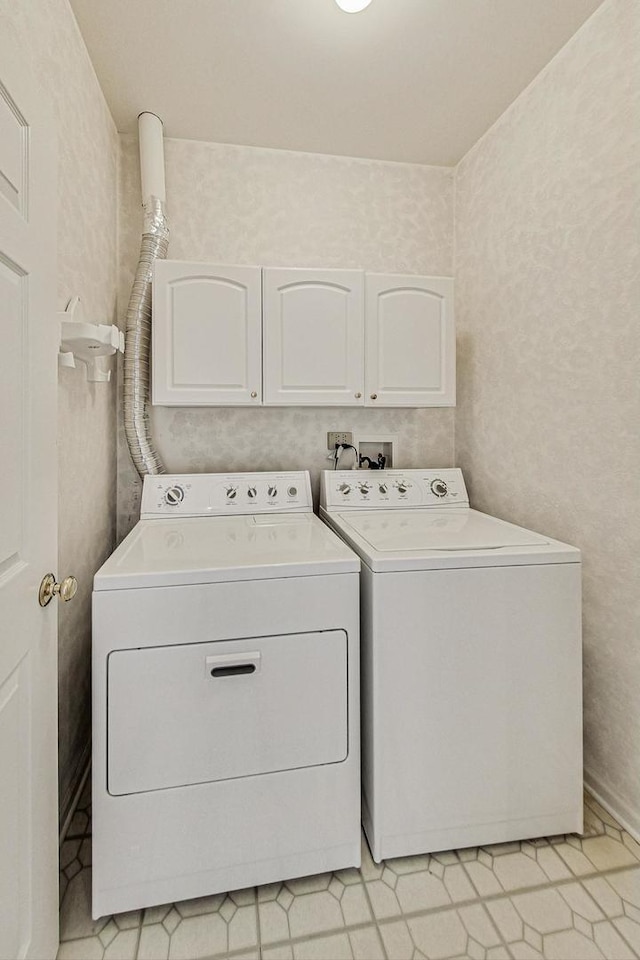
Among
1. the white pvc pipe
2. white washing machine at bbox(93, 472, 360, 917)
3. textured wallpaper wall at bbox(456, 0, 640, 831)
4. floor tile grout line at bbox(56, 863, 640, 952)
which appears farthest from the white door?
textured wallpaper wall at bbox(456, 0, 640, 831)

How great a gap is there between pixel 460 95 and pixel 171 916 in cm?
295

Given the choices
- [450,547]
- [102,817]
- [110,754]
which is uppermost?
[450,547]

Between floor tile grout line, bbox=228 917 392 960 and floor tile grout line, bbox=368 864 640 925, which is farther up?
floor tile grout line, bbox=368 864 640 925

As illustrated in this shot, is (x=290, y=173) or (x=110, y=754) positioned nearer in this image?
(x=110, y=754)

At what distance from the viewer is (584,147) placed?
1631 millimetres

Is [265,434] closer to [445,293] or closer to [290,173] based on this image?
[445,293]

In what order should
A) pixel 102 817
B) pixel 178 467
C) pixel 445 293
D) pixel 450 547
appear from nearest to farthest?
1. pixel 102 817
2. pixel 450 547
3. pixel 445 293
4. pixel 178 467

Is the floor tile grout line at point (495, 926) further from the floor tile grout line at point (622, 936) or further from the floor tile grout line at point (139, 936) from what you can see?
the floor tile grout line at point (139, 936)

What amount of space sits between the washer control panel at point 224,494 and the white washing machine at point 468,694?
2.29 feet

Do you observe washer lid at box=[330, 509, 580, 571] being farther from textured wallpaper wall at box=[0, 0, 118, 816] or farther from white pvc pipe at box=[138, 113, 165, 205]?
white pvc pipe at box=[138, 113, 165, 205]

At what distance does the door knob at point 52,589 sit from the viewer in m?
1.00

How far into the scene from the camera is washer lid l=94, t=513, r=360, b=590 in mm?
1249

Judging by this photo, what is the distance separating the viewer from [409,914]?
1.25 metres

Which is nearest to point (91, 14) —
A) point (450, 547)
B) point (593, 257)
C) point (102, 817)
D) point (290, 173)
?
point (290, 173)
